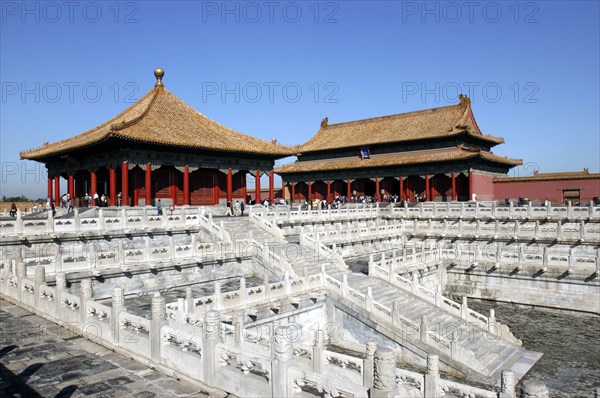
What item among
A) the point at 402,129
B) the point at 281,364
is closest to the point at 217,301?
the point at 281,364

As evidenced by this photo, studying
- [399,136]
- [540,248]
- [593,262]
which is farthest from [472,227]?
[399,136]

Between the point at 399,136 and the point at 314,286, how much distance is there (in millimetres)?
31992

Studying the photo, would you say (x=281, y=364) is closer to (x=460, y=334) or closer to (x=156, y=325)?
(x=156, y=325)

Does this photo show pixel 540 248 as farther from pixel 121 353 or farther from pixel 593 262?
pixel 121 353

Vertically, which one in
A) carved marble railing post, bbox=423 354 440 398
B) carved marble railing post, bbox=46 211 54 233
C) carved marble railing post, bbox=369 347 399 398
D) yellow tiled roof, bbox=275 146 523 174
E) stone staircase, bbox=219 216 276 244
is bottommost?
carved marble railing post, bbox=423 354 440 398

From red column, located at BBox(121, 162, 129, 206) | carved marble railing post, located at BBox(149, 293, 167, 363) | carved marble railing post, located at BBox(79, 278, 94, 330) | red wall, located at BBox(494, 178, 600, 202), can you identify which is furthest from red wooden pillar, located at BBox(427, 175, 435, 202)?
carved marble railing post, located at BBox(149, 293, 167, 363)

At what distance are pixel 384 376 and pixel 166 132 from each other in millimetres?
25458

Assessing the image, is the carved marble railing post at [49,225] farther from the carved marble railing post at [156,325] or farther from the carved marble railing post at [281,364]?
the carved marble railing post at [281,364]

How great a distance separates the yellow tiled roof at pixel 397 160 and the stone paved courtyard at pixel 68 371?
115ft

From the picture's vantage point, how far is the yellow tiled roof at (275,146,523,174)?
40.3 m

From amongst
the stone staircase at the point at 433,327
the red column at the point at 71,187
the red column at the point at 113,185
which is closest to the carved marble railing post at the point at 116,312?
the stone staircase at the point at 433,327

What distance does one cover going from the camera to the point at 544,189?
37781mm

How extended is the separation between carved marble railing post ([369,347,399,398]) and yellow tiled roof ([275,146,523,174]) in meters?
35.6

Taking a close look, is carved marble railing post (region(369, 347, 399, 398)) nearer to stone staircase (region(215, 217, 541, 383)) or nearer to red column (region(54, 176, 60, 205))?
stone staircase (region(215, 217, 541, 383))
